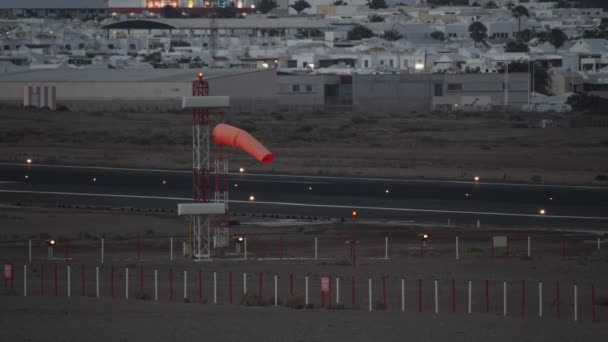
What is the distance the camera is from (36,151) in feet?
194

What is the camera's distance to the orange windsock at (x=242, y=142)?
105 ft

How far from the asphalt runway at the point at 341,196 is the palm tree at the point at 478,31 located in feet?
313

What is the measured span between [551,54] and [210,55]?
25138 millimetres

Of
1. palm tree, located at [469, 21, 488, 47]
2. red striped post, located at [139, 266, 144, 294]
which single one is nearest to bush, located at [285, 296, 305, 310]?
red striped post, located at [139, 266, 144, 294]

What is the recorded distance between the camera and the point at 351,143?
64.0 metres

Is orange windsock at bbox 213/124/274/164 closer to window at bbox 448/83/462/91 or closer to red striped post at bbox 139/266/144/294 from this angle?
red striped post at bbox 139/266/144/294

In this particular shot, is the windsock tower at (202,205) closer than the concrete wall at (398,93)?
Yes

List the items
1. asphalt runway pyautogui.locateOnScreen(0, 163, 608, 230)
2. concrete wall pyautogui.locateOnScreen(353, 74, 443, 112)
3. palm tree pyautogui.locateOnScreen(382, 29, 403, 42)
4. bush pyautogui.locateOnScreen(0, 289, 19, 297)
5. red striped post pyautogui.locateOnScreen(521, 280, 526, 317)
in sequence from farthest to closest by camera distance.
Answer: palm tree pyautogui.locateOnScreen(382, 29, 403, 42)
concrete wall pyautogui.locateOnScreen(353, 74, 443, 112)
asphalt runway pyautogui.locateOnScreen(0, 163, 608, 230)
bush pyautogui.locateOnScreen(0, 289, 19, 297)
red striped post pyautogui.locateOnScreen(521, 280, 526, 317)

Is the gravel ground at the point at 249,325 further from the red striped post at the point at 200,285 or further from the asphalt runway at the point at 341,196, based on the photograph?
the asphalt runway at the point at 341,196

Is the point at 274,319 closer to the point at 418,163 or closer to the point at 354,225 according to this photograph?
the point at 354,225

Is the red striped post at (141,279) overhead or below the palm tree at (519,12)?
below

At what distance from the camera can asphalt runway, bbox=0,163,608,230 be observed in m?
39.1

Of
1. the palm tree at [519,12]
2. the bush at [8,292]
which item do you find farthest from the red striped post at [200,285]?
the palm tree at [519,12]

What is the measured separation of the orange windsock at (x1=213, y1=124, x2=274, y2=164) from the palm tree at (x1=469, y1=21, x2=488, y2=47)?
363 ft
